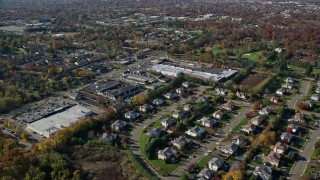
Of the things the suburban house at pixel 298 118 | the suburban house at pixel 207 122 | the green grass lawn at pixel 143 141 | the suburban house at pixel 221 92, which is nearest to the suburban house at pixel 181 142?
the green grass lawn at pixel 143 141

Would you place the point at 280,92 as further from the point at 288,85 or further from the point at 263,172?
the point at 263,172

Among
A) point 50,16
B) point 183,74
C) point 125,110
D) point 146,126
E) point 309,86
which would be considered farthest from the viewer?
point 50,16

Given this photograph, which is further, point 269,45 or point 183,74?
point 269,45

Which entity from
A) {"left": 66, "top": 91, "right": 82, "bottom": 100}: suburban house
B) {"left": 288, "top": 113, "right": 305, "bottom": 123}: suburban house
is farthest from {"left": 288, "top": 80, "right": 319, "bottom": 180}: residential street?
{"left": 66, "top": 91, "right": 82, "bottom": 100}: suburban house

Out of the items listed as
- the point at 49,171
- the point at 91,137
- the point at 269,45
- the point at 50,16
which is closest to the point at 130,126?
the point at 91,137

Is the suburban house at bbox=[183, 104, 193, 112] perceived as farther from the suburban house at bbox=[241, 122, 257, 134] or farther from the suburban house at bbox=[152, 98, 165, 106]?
the suburban house at bbox=[241, 122, 257, 134]

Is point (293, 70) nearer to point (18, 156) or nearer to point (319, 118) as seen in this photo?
point (319, 118)
